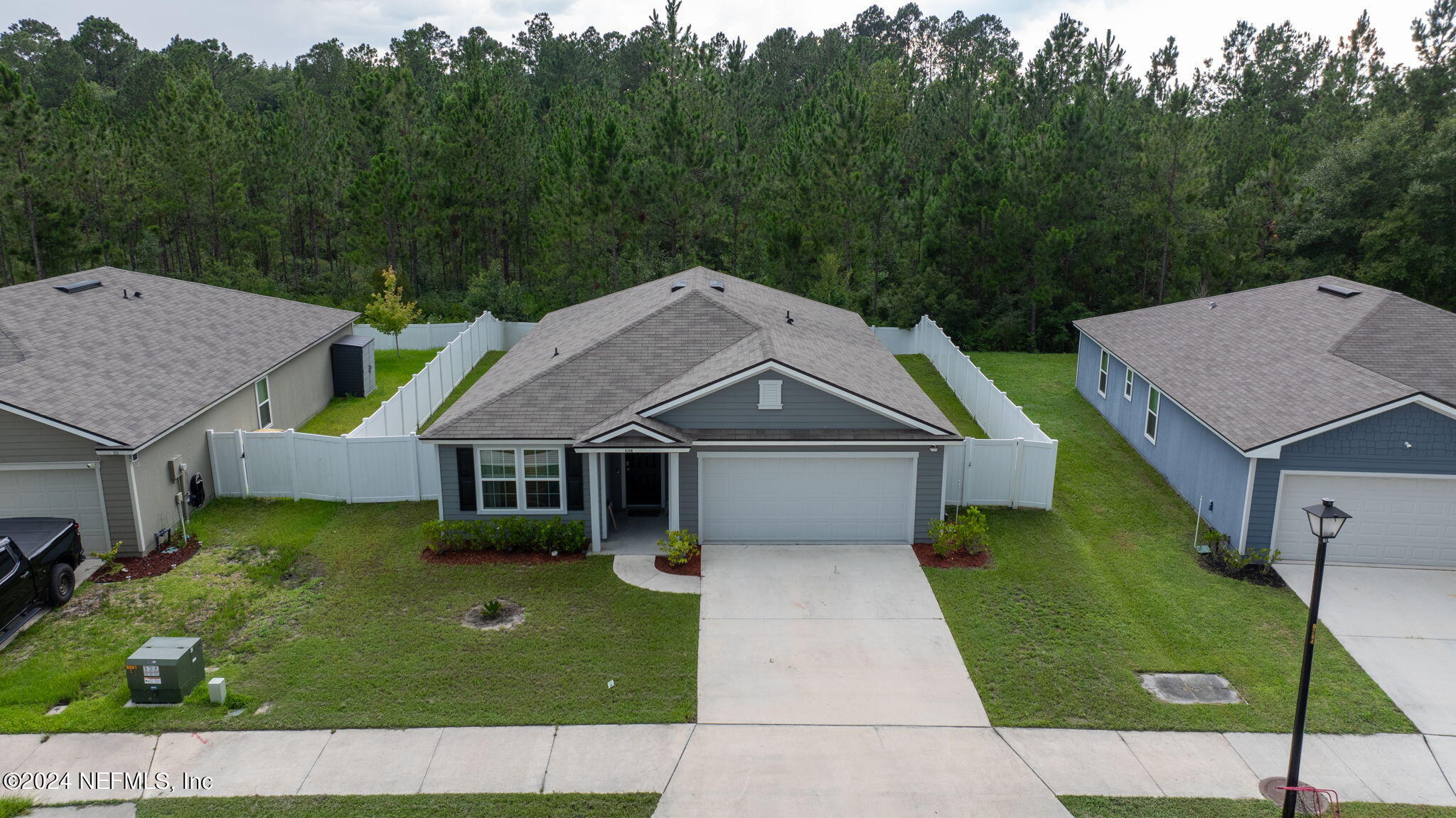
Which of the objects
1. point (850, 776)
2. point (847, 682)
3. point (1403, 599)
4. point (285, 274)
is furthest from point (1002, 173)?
point (285, 274)

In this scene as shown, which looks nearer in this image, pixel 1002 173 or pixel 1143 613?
pixel 1143 613

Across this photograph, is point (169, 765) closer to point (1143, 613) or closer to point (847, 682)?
point (847, 682)

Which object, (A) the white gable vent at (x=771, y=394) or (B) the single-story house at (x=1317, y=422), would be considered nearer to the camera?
(B) the single-story house at (x=1317, y=422)

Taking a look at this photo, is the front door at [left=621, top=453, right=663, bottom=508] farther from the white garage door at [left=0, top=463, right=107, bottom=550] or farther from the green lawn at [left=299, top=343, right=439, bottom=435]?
the white garage door at [left=0, top=463, right=107, bottom=550]

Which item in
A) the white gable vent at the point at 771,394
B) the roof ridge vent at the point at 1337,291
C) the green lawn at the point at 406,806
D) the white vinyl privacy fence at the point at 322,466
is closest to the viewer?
the green lawn at the point at 406,806

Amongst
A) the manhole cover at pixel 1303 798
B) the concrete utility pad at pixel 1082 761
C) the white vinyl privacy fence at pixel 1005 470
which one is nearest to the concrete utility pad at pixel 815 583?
the white vinyl privacy fence at pixel 1005 470

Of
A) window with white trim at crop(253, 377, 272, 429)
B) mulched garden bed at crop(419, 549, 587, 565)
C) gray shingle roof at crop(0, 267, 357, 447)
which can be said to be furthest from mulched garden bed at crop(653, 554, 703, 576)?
window with white trim at crop(253, 377, 272, 429)

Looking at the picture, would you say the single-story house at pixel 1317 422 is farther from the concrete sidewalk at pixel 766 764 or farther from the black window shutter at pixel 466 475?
the black window shutter at pixel 466 475
